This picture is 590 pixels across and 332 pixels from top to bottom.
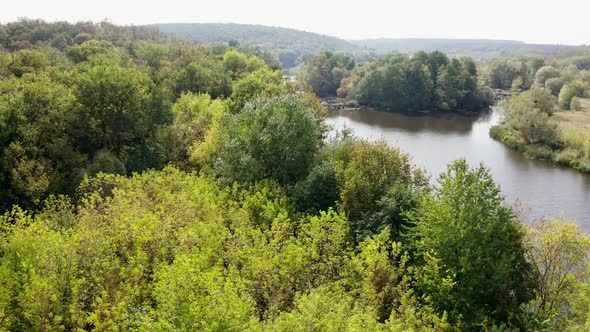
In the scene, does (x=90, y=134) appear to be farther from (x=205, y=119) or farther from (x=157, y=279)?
A: (x=157, y=279)

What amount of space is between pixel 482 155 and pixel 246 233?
53.6 meters

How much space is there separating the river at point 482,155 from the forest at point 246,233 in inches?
290

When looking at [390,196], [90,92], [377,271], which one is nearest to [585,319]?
[377,271]

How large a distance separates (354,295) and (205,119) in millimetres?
29762

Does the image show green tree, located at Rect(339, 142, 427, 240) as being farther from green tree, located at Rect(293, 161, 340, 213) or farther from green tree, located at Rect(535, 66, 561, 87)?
green tree, located at Rect(535, 66, 561, 87)

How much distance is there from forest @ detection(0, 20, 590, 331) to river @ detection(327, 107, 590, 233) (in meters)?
7.37

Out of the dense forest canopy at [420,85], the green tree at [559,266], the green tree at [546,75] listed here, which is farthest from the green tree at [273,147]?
the green tree at [546,75]

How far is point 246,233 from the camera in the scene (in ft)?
83.1

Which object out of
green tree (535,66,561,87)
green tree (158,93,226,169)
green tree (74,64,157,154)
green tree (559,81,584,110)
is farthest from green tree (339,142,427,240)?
green tree (535,66,561,87)

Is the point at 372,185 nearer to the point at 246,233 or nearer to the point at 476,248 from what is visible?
the point at 476,248

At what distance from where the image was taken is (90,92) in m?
40.8

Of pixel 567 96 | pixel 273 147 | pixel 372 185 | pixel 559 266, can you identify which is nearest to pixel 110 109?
pixel 273 147

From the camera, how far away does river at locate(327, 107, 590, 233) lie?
4925cm

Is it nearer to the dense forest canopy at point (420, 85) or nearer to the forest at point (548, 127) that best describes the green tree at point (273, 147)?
the forest at point (548, 127)
